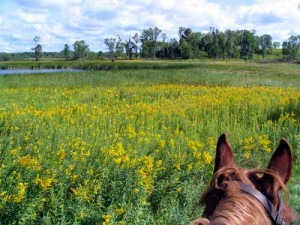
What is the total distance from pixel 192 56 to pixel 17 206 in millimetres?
110513

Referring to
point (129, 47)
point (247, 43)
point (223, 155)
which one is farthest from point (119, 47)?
point (223, 155)

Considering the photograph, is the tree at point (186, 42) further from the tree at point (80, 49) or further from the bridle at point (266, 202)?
the bridle at point (266, 202)

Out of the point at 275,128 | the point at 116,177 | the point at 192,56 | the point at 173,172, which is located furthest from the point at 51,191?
the point at 192,56

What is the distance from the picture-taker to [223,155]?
5.14 feet

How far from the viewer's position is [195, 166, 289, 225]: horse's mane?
3.53ft

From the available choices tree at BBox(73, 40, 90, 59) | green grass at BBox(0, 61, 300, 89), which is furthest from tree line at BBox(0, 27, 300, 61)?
green grass at BBox(0, 61, 300, 89)

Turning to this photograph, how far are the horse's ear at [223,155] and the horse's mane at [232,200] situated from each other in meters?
0.14

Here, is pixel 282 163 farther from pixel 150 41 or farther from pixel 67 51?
pixel 67 51

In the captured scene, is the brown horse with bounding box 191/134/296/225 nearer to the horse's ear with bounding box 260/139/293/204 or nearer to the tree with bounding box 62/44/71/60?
the horse's ear with bounding box 260/139/293/204

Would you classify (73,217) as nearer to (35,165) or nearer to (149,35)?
(35,165)

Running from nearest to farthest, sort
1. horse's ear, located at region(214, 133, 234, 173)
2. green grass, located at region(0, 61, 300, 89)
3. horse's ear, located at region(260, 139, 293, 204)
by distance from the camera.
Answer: horse's ear, located at region(260, 139, 293, 204) < horse's ear, located at region(214, 133, 234, 173) < green grass, located at region(0, 61, 300, 89)

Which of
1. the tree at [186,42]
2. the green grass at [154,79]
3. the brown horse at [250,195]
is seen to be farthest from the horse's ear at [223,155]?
the tree at [186,42]

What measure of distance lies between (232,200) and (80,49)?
13562 centimetres

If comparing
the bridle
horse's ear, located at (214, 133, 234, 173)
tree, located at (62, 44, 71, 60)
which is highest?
horse's ear, located at (214, 133, 234, 173)
